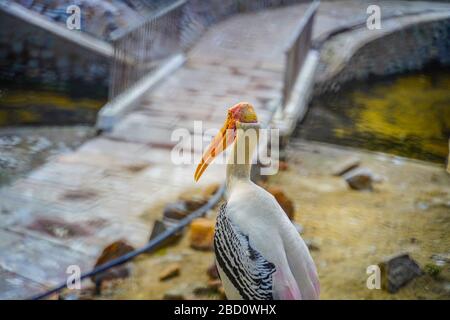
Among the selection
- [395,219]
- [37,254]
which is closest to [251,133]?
[395,219]

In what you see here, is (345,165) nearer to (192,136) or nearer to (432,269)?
(192,136)

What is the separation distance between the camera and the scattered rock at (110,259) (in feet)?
8.67

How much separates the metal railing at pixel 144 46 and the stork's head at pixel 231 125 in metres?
3.07

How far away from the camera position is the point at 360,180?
139 inches

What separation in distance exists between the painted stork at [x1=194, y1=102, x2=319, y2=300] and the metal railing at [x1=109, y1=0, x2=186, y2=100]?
309 centimetres

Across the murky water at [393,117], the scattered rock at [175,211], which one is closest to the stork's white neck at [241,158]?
the scattered rock at [175,211]

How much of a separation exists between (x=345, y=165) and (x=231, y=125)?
267 centimetres

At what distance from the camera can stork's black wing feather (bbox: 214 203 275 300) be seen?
146cm

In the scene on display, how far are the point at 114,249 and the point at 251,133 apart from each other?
1414 millimetres

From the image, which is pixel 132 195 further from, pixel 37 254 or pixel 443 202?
pixel 443 202
